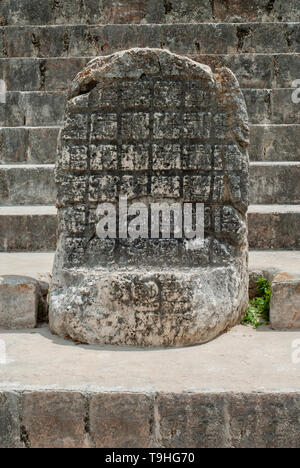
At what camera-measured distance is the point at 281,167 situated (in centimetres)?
519

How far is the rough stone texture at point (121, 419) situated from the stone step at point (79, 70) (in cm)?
460

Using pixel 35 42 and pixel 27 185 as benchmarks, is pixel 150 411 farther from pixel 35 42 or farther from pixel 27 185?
pixel 35 42

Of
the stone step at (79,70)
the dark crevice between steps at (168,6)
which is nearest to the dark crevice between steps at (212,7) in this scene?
the dark crevice between steps at (168,6)

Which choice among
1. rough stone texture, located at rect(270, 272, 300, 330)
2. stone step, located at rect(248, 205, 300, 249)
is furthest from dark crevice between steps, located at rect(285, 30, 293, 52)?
rough stone texture, located at rect(270, 272, 300, 330)

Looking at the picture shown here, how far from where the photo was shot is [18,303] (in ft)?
11.2

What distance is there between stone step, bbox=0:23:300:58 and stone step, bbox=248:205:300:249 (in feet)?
9.44

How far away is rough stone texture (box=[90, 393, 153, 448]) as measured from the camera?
2396 millimetres

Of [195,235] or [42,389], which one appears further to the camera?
[195,235]

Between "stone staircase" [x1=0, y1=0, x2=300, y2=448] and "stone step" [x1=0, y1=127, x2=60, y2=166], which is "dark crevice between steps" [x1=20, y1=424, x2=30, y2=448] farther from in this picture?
"stone step" [x1=0, y1=127, x2=60, y2=166]

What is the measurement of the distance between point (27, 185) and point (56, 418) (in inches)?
128

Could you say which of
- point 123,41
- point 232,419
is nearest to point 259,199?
point 123,41
